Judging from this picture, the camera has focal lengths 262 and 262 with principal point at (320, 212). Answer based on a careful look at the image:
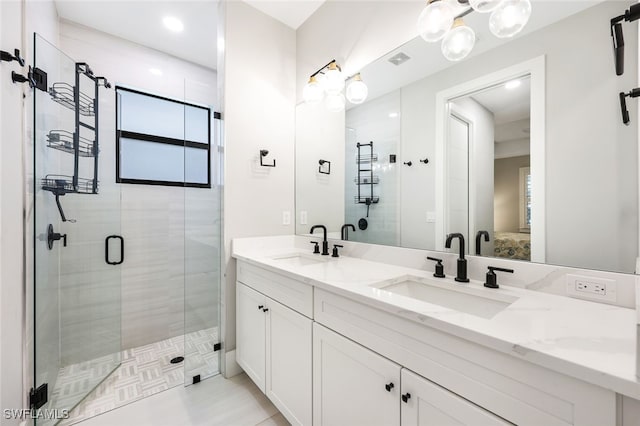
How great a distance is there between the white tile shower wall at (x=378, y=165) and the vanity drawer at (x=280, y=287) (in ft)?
2.13

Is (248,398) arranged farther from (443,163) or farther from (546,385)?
(443,163)

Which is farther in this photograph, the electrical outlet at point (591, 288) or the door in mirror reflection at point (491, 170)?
the door in mirror reflection at point (491, 170)

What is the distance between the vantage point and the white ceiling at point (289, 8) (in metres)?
2.11

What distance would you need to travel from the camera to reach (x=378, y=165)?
176cm

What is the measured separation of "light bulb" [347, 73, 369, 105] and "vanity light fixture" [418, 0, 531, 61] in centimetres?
51

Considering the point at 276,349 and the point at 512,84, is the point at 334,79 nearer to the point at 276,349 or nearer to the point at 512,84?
the point at 512,84

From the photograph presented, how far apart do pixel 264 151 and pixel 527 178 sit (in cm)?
174

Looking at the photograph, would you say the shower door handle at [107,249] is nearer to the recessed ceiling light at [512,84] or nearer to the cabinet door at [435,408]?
the cabinet door at [435,408]

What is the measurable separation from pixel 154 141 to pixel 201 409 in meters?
2.35

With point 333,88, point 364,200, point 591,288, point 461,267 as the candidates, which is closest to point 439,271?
point 461,267

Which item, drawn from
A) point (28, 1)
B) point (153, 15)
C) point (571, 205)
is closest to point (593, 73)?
point (571, 205)

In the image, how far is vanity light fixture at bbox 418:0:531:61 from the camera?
1.10 meters
